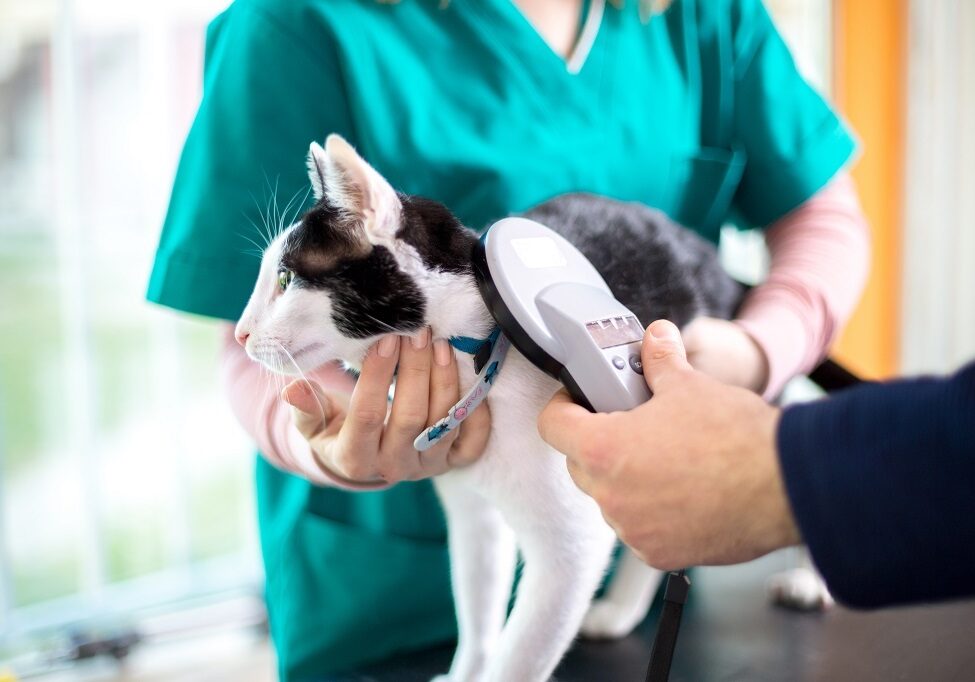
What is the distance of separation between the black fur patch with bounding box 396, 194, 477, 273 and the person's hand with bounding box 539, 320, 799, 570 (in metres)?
0.14

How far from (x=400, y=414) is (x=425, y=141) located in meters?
0.25

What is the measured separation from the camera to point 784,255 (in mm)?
833

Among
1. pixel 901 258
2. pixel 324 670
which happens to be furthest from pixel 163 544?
pixel 901 258

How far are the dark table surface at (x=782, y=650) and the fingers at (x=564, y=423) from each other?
11.1 inches

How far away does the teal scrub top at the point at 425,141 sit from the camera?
0.66 m

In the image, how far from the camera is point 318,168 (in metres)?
0.55

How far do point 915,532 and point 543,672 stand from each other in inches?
11.6

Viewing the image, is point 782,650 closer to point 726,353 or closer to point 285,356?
point 726,353

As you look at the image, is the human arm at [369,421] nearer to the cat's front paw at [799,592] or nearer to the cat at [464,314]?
the cat at [464,314]

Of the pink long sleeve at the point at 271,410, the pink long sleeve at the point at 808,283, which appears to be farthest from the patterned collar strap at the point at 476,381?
the pink long sleeve at the point at 808,283

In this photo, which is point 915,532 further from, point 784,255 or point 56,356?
point 56,356

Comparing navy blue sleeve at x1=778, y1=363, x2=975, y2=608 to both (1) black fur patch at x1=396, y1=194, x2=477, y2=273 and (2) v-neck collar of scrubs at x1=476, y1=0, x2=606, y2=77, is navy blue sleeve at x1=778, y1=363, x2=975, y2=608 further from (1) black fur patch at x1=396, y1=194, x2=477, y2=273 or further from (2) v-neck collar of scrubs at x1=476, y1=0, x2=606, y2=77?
(2) v-neck collar of scrubs at x1=476, y1=0, x2=606, y2=77

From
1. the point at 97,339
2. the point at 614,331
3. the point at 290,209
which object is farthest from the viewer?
the point at 97,339

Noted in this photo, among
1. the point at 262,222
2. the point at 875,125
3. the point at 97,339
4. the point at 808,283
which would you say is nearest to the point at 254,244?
the point at 262,222
